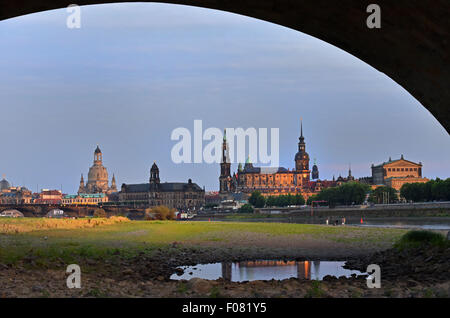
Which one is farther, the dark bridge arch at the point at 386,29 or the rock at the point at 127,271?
the rock at the point at 127,271

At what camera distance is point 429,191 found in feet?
400

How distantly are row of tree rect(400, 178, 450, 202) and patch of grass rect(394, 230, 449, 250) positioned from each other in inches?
3939

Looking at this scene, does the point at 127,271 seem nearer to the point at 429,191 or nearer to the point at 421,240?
the point at 421,240

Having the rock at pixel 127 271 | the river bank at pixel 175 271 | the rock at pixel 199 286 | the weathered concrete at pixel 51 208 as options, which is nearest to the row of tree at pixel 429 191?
the weathered concrete at pixel 51 208

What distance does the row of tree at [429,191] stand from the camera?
114525 mm

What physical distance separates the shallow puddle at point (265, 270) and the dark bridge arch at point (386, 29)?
255 inches

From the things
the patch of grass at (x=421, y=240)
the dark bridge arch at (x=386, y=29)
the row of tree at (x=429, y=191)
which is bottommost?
the patch of grass at (x=421, y=240)

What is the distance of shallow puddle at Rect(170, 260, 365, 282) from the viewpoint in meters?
16.9
